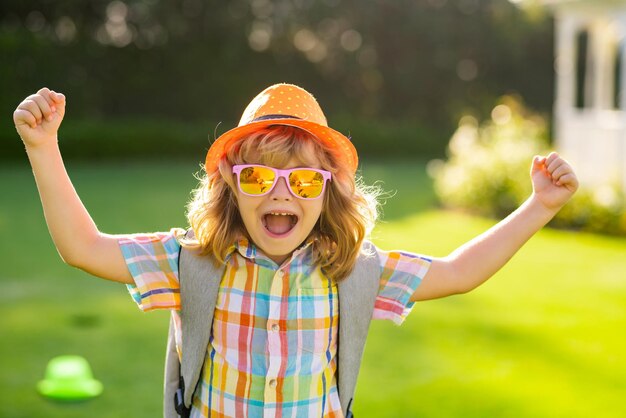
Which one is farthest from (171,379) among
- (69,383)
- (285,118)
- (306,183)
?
(69,383)

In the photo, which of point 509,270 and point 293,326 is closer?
point 293,326

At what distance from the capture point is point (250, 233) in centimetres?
212

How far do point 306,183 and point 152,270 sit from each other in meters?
0.44

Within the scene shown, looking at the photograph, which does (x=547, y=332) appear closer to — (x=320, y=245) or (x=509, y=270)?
(x=509, y=270)

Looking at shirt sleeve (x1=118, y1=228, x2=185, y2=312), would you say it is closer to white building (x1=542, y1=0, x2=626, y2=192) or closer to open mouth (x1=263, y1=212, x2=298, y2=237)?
open mouth (x1=263, y1=212, x2=298, y2=237)

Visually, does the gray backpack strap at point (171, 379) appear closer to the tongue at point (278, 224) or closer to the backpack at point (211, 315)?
the backpack at point (211, 315)

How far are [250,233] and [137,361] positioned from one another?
8.10ft

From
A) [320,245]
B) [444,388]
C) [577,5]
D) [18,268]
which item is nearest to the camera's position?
[320,245]

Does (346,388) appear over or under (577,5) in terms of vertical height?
under

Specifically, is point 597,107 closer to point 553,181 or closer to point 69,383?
point 69,383

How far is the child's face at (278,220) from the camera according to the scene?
2.07 metres

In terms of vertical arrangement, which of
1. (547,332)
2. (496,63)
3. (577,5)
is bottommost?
(547,332)

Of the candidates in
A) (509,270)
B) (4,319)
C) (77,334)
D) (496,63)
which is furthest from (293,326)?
Result: (496,63)

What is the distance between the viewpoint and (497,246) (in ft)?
7.24
